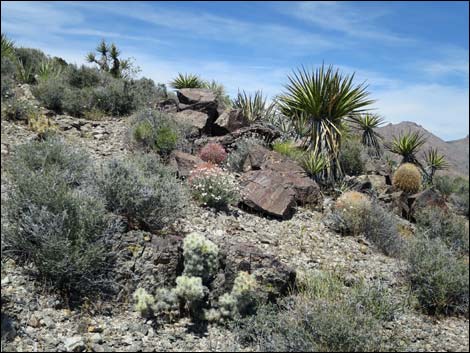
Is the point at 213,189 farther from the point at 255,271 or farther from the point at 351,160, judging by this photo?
the point at 351,160

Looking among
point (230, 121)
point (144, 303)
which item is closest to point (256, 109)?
point (230, 121)

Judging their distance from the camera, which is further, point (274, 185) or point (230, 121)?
point (230, 121)

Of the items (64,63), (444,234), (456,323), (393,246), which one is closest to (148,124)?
(393,246)

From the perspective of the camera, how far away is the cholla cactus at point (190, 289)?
5.01 metres

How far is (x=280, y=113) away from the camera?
14758mm

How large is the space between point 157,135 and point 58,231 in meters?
5.67

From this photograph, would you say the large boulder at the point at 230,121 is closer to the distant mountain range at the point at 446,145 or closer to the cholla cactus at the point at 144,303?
the cholla cactus at the point at 144,303

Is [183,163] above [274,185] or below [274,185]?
above

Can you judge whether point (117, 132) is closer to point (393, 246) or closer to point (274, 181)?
point (274, 181)

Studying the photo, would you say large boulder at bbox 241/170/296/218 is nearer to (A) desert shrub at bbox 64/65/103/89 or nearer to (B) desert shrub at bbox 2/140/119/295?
(B) desert shrub at bbox 2/140/119/295

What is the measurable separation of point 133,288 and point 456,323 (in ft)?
13.3

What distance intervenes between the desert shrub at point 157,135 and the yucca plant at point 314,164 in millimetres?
Answer: 3249

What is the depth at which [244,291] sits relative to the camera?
203 inches

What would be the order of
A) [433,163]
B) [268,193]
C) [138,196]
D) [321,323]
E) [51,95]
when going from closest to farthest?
[321,323] → [138,196] → [268,193] → [51,95] → [433,163]
